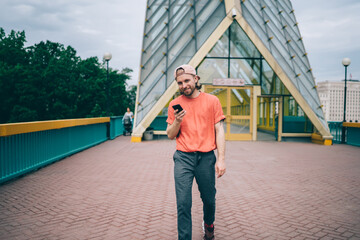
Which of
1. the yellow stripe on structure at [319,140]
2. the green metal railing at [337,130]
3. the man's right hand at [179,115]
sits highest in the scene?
the man's right hand at [179,115]

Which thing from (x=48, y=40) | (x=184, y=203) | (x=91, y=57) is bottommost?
Result: (x=184, y=203)

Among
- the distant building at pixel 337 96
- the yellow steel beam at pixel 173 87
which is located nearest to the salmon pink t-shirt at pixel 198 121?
the yellow steel beam at pixel 173 87

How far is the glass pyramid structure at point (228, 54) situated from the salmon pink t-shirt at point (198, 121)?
1096cm

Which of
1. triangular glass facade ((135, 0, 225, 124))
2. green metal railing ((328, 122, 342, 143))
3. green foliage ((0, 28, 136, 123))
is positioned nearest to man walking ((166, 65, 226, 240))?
triangular glass facade ((135, 0, 225, 124))

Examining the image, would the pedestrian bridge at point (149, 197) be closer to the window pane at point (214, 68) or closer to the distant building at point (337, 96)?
the window pane at point (214, 68)

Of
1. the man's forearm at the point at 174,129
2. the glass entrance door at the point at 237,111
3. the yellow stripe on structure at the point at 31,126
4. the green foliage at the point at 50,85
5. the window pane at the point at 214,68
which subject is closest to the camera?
the man's forearm at the point at 174,129

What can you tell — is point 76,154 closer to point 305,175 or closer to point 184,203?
point 305,175

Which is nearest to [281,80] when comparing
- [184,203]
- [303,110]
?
[303,110]

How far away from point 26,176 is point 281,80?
12057mm

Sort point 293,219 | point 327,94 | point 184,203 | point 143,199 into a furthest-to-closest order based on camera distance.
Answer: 1. point 327,94
2. point 143,199
3. point 293,219
4. point 184,203

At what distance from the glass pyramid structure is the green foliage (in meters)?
26.8

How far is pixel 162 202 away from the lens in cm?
489

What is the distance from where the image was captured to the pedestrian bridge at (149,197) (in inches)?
148

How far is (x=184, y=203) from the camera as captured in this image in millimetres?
2828
